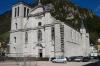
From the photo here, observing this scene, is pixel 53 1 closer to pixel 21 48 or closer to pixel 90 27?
pixel 21 48

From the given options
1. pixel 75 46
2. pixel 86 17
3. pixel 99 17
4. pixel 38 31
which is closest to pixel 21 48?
pixel 38 31

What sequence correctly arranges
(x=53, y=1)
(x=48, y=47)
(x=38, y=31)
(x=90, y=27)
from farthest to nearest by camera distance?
1. (x=90, y=27)
2. (x=53, y=1)
3. (x=38, y=31)
4. (x=48, y=47)

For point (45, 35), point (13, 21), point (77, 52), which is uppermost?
point (13, 21)

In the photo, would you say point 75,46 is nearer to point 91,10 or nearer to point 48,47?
point 48,47

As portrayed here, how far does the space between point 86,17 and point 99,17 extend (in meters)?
19.2

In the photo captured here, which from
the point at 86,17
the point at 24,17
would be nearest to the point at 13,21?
the point at 24,17

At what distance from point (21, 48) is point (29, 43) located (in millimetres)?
2842

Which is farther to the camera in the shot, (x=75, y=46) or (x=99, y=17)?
(x=99, y=17)

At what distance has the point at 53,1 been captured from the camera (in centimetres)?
6594

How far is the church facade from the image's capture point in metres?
48.4

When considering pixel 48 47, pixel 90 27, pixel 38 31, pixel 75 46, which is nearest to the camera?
pixel 48 47

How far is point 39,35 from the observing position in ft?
171

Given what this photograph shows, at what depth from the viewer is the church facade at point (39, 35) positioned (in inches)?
1905

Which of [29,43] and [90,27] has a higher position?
[90,27]
